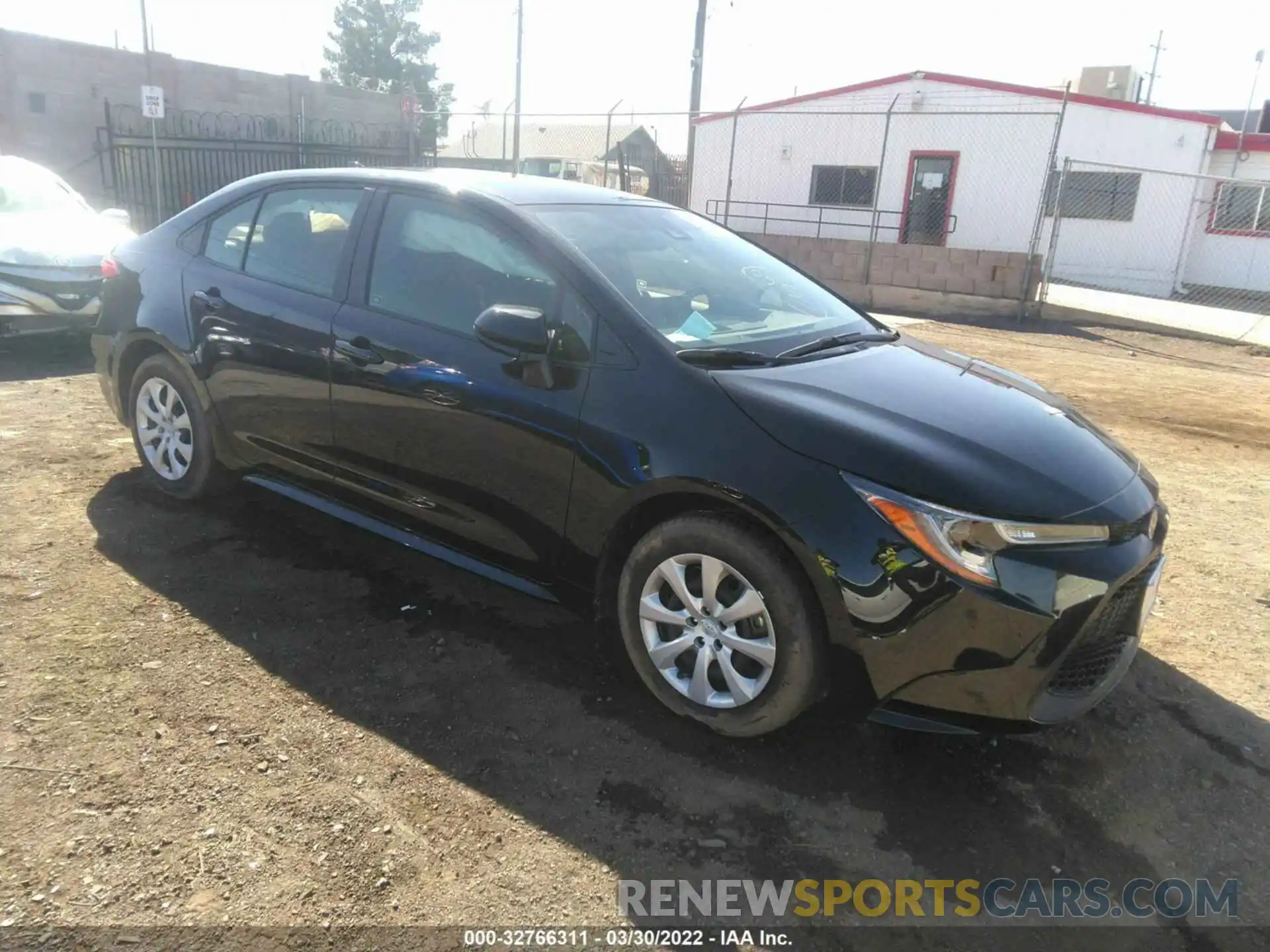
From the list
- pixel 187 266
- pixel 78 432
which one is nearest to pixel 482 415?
pixel 187 266

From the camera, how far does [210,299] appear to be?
13.5ft

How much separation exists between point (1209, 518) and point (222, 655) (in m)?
5.02

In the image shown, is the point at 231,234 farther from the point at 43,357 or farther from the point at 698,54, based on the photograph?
the point at 698,54

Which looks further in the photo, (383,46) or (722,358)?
(383,46)

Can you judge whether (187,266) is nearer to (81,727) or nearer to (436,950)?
(81,727)

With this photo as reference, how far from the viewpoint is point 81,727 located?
2.81 meters

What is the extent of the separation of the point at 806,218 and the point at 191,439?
63.6 feet

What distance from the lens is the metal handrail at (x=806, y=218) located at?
2058 centimetres

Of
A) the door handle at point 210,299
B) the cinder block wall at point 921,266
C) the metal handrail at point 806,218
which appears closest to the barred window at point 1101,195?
the metal handrail at point 806,218

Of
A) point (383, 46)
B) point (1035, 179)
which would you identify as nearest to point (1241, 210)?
point (1035, 179)

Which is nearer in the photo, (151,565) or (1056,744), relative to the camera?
(1056,744)

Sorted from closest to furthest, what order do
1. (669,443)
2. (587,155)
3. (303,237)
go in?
(669,443) < (303,237) < (587,155)

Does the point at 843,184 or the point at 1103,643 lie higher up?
the point at 843,184

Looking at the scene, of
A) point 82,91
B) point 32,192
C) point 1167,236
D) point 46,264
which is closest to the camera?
point 46,264
